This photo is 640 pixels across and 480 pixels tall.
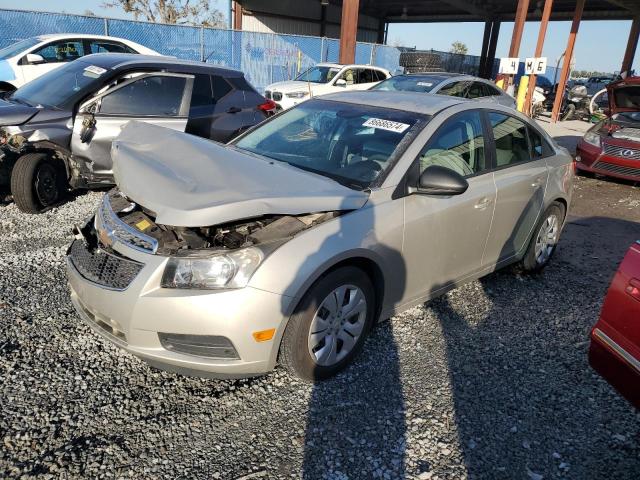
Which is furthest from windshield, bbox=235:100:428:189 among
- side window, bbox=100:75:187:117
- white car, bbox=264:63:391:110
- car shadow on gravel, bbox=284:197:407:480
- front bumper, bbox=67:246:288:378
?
white car, bbox=264:63:391:110

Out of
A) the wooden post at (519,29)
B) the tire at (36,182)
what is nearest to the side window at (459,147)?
the tire at (36,182)

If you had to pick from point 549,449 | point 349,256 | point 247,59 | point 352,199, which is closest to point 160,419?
point 349,256

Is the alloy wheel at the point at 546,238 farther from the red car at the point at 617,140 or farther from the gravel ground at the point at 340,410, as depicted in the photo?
the red car at the point at 617,140

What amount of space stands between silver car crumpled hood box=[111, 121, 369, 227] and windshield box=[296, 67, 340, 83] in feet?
35.9

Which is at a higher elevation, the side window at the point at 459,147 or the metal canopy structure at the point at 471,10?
the metal canopy structure at the point at 471,10

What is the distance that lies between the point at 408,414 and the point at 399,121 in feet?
6.30

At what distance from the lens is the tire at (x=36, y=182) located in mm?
5254

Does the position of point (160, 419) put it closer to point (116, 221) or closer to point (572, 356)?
point (116, 221)

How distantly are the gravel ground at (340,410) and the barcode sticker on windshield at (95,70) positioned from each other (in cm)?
313

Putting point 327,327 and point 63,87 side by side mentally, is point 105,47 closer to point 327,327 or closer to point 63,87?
point 63,87

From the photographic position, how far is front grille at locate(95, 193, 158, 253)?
261 cm

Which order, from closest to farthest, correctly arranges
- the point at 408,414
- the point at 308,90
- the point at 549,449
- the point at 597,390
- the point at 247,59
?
the point at 549,449
the point at 408,414
the point at 597,390
the point at 308,90
the point at 247,59

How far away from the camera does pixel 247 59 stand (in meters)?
17.6

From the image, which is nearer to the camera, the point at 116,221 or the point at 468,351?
the point at 116,221
